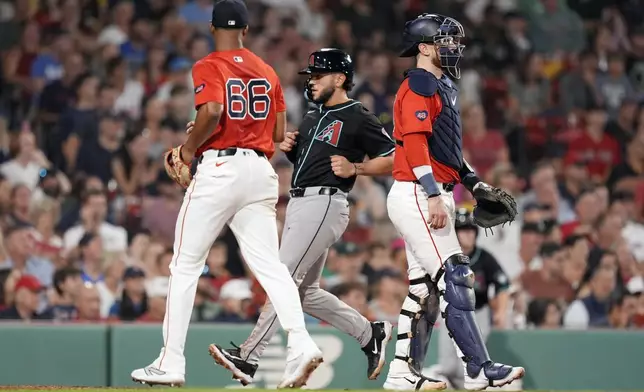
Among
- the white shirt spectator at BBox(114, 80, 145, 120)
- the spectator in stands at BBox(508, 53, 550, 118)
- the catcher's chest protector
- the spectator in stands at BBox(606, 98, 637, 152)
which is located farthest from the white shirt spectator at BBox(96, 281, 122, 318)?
the spectator in stands at BBox(606, 98, 637, 152)

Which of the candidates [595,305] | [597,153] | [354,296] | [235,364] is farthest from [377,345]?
[597,153]

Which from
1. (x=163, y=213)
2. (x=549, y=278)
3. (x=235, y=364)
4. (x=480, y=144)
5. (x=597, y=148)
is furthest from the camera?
(x=597, y=148)

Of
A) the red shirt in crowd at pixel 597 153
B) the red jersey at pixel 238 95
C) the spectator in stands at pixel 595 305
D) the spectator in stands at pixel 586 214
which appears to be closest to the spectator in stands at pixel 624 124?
the red shirt in crowd at pixel 597 153

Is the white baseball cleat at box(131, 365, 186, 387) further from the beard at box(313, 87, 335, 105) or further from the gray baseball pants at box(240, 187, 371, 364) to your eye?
the beard at box(313, 87, 335, 105)

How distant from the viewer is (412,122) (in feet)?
22.8

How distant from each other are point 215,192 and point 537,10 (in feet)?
34.4

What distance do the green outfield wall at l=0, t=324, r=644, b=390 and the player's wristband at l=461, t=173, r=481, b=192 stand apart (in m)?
2.64

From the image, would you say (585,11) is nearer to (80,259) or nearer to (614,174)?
(614,174)

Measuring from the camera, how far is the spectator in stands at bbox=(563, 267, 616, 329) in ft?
35.9

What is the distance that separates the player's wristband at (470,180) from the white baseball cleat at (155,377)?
1915 millimetres

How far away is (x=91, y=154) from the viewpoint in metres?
12.7

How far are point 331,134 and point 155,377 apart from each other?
194 centimetres

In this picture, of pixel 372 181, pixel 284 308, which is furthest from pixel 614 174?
pixel 284 308

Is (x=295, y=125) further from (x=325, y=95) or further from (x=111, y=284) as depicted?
(x=325, y=95)
